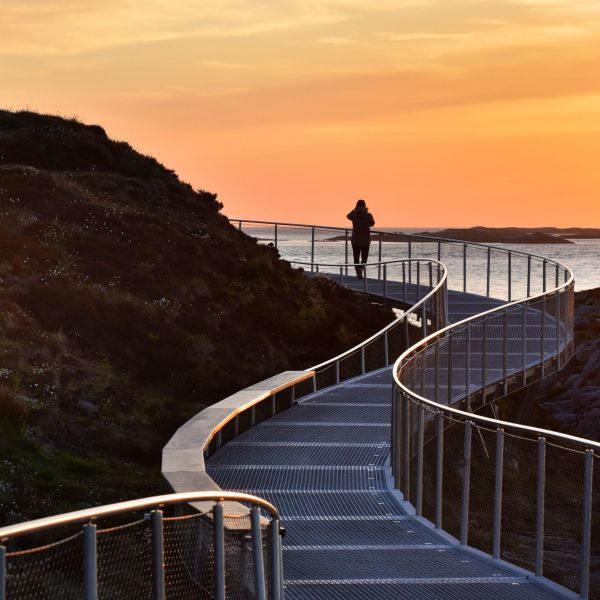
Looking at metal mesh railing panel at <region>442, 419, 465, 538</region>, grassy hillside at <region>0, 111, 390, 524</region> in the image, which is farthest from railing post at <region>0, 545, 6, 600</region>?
grassy hillside at <region>0, 111, 390, 524</region>

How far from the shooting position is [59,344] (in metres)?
23.3

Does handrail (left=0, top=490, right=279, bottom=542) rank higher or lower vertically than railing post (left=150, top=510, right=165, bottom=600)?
higher

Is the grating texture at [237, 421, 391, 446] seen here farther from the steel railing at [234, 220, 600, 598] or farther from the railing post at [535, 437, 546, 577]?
the railing post at [535, 437, 546, 577]

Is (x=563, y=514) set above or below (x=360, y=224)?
below

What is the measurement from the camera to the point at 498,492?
10.9 meters

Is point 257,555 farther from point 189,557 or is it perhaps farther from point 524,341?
point 524,341

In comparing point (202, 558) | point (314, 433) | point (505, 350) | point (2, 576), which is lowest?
point (314, 433)

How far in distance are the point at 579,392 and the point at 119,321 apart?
25419mm

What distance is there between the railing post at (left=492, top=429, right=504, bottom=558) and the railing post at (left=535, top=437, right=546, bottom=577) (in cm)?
38

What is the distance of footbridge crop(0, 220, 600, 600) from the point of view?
22.6 ft

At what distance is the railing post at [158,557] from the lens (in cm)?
645

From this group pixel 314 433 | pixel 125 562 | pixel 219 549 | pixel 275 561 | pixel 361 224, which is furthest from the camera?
pixel 361 224

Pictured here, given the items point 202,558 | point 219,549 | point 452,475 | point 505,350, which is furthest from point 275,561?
point 505,350

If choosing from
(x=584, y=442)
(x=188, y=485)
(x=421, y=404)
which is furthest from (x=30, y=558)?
(x=421, y=404)
